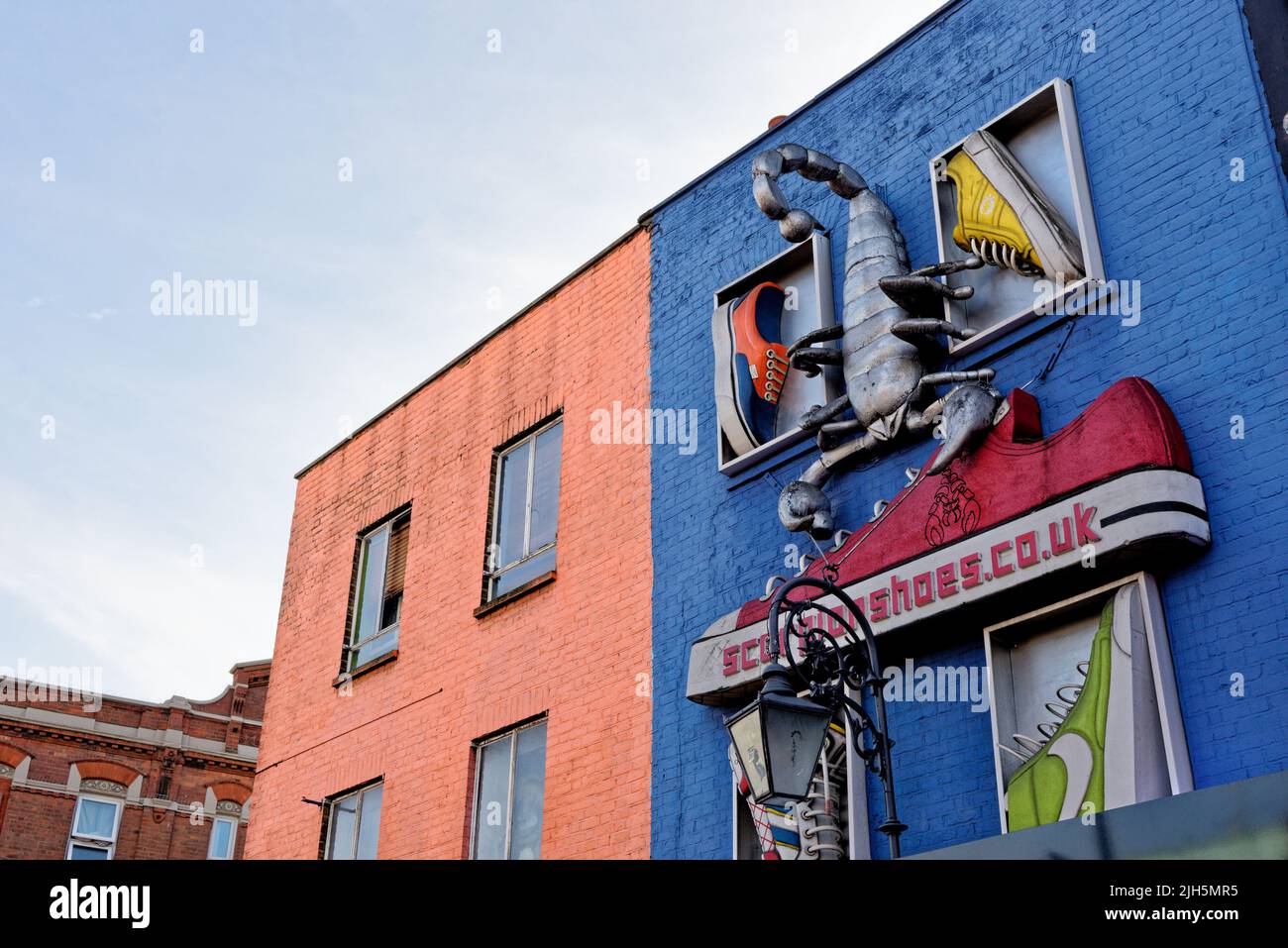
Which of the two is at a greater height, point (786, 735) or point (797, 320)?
point (797, 320)

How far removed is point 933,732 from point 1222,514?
2.11 m

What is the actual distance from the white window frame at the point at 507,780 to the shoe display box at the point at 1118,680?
4.48 m

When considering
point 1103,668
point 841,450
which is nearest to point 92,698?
point 841,450

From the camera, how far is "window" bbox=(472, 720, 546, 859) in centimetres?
1141

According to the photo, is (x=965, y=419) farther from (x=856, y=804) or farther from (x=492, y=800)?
(x=492, y=800)

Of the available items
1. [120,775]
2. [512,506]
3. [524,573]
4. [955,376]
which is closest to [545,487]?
[512,506]

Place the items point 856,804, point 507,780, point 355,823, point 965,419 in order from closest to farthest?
point 965,419, point 856,804, point 507,780, point 355,823

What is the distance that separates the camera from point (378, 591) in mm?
14391

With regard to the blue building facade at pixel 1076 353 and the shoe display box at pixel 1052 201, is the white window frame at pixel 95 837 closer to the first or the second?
the blue building facade at pixel 1076 353

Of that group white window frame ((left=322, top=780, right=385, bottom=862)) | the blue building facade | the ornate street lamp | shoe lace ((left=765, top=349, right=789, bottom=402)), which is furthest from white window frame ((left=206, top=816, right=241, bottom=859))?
the ornate street lamp

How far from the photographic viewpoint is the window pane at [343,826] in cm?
1336

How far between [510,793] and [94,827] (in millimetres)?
20381

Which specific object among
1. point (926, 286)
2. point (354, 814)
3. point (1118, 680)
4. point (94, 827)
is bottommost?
point (1118, 680)
